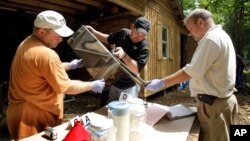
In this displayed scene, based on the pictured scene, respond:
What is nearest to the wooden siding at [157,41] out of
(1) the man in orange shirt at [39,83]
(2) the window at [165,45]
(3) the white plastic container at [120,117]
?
(2) the window at [165,45]

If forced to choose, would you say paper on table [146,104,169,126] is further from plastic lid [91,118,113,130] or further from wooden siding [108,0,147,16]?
wooden siding [108,0,147,16]

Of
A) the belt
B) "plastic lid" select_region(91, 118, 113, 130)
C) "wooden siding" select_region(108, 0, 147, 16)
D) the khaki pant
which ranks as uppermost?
"wooden siding" select_region(108, 0, 147, 16)

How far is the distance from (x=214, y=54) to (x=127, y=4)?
184 inches

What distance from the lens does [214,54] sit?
2725 mm

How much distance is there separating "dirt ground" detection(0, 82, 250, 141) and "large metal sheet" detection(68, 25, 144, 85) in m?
3.42

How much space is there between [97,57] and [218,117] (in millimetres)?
1365

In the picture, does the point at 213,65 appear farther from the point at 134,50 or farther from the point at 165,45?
the point at 165,45

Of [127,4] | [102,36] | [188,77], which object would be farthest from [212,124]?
[127,4]

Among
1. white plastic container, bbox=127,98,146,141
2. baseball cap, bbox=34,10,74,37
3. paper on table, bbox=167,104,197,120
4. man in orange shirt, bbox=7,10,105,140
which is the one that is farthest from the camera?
paper on table, bbox=167,104,197,120

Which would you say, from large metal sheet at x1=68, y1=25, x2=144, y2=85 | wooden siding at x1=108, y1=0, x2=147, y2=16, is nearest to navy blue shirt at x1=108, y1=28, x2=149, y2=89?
A: large metal sheet at x1=68, y1=25, x2=144, y2=85

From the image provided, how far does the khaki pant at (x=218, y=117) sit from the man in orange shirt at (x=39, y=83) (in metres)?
1.13

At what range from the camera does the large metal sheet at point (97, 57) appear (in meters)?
2.62

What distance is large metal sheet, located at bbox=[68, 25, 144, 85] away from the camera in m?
2.62

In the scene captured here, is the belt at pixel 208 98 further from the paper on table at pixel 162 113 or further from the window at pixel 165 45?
the window at pixel 165 45
